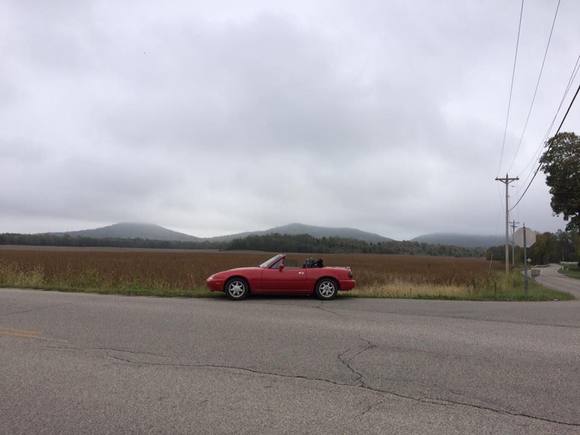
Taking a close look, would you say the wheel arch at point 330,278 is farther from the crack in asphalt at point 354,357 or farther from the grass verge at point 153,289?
the crack in asphalt at point 354,357

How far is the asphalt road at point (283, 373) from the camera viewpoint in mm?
4090

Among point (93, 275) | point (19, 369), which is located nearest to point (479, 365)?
point (19, 369)

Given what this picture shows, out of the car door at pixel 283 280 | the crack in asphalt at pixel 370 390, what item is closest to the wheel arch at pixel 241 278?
the car door at pixel 283 280

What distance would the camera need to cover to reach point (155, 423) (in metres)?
4.01

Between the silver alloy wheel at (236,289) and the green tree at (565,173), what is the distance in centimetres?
4697

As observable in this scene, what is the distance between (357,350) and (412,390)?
5.72 ft

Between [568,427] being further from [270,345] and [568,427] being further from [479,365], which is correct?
[270,345]

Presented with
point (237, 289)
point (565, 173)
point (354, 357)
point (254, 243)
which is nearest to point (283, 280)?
point (237, 289)

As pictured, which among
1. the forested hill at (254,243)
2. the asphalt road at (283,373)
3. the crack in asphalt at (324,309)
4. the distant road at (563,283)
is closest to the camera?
the asphalt road at (283,373)

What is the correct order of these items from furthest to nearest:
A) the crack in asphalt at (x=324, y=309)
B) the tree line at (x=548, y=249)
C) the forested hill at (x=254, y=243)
A: 1. the tree line at (x=548, y=249)
2. the forested hill at (x=254, y=243)
3. the crack in asphalt at (x=324, y=309)

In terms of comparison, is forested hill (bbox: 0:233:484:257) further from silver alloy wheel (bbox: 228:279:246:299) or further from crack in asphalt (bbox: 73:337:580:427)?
crack in asphalt (bbox: 73:337:580:427)

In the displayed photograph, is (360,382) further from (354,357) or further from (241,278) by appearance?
(241,278)

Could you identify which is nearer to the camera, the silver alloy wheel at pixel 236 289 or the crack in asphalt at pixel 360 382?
the crack in asphalt at pixel 360 382

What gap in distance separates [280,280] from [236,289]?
1.22 meters
